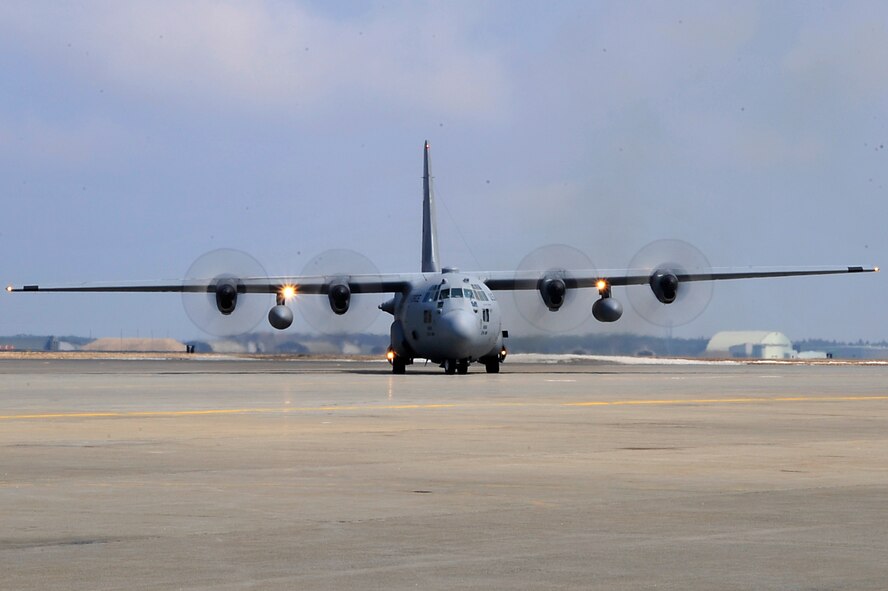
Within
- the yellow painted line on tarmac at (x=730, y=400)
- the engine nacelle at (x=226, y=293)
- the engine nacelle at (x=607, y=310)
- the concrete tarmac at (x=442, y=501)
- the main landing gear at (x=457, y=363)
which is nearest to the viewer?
the concrete tarmac at (x=442, y=501)

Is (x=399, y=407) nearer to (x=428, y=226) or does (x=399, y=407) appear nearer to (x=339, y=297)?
(x=339, y=297)

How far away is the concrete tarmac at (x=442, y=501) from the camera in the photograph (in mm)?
9383

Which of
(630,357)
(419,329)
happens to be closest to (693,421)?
(419,329)

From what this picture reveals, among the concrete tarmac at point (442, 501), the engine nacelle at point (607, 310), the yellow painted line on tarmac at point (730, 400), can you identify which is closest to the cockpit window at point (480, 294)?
the engine nacelle at point (607, 310)

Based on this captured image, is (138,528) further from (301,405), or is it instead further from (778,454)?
(301,405)

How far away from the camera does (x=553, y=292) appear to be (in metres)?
66.1

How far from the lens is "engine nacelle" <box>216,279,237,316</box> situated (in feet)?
217

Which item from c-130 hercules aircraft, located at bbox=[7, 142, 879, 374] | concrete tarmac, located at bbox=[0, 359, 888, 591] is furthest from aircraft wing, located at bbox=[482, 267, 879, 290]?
concrete tarmac, located at bbox=[0, 359, 888, 591]

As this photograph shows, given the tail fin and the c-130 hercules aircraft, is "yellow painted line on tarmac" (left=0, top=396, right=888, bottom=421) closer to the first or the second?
the c-130 hercules aircraft

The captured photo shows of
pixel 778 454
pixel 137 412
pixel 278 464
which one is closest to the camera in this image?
pixel 278 464

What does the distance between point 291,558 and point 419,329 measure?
49580mm

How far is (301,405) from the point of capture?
105ft

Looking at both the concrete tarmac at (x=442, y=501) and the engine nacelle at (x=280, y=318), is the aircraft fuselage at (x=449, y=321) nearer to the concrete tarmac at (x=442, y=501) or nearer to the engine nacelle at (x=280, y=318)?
the engine nacelle at (x=280, y=318)

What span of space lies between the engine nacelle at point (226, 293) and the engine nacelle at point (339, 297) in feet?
14.0
